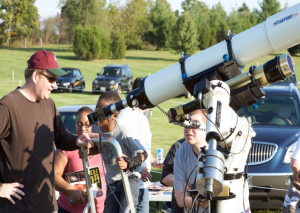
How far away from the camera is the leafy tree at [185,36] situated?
212ft

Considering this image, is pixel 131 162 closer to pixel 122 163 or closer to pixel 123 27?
pixel 122 163

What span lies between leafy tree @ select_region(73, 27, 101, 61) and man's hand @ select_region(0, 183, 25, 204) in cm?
5653

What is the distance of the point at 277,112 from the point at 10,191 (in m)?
7.04

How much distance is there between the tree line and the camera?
209 feet

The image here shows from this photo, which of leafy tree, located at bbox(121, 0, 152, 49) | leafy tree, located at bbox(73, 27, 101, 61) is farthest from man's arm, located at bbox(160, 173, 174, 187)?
leafy tree, located at bbox(121, 0, 152, 49)

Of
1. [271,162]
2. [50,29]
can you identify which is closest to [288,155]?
[271,162]

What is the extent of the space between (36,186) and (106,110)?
0.89m

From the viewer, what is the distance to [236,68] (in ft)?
11.8

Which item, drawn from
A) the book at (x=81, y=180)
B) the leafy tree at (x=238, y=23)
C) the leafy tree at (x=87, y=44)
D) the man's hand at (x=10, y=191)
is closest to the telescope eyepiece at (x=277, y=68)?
the man's hand at (x=10, y=191)

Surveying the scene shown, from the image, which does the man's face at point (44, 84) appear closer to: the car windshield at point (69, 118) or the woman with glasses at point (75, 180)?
the woman with glasses at point (75, 180)

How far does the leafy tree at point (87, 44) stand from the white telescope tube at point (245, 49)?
5646cm

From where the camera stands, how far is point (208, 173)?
2.55 meters

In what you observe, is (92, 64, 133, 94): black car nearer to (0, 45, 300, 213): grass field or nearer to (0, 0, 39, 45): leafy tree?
(0, 45, 300, 213): grass field

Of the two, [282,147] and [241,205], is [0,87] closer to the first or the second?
[282,147]
